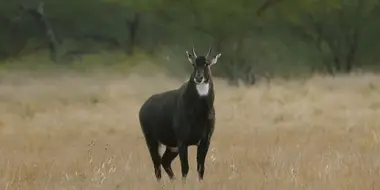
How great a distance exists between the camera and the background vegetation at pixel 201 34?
132 feet

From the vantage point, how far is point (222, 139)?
51.8 ft

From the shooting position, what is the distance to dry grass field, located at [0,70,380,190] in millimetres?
8969

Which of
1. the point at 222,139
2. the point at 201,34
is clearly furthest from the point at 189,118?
the point at 201,34

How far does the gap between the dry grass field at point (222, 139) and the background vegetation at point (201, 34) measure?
6.08 m

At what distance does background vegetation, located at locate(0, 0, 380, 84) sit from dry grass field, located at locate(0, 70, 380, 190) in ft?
20.0

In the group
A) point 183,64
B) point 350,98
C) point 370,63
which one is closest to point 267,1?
point 183,64

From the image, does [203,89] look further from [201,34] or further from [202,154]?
[201,34]

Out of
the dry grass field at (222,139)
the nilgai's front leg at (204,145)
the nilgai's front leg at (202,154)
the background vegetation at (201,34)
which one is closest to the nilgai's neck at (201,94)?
the nilgai's front leg at (204,145)

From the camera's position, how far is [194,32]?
42719 mm

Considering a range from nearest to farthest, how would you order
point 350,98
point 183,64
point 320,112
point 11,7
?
point 320,112
point 350,98
point 183,64
point 11,7

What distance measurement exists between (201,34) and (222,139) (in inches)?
1060

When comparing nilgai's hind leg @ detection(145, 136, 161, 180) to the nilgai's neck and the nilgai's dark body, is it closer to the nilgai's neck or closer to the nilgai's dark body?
the nilgai's dark body

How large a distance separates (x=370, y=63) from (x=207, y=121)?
139 ft

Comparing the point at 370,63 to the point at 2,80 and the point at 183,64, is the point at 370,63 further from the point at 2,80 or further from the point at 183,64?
the point at 2,80
